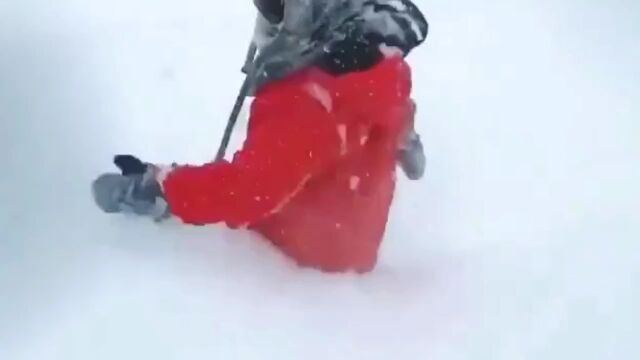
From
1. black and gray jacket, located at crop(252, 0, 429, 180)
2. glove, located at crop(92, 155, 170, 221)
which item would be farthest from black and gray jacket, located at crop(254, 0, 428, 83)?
glove, located at crop(92, 155, 170, 221)

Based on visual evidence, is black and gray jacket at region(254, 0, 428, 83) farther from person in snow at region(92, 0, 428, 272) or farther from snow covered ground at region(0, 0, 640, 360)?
snow covered ground at region(0, 0, 640, 360)

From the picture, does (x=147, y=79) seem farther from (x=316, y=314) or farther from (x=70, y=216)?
(x=316, y=314)

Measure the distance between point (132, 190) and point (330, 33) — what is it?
0.19 metres

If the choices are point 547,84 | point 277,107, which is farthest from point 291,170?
point 547,84

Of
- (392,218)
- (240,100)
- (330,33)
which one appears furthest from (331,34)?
(392,218)

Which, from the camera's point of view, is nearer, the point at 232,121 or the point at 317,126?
the point at 317,126

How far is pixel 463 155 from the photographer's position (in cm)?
96

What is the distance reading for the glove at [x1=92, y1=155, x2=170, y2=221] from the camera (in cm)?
79

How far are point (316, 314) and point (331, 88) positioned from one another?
6.8 inches

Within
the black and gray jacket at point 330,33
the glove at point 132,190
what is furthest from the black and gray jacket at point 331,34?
the glove at point 132,190

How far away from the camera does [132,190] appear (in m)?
0.80

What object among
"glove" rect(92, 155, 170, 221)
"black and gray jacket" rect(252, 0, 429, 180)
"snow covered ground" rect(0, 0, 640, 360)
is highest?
"black and gray jacket" rect(252, 0, 429, 180)

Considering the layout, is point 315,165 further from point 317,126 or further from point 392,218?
point 392,218

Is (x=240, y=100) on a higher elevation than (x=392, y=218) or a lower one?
higher
